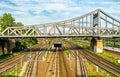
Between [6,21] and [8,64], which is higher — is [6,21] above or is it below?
above

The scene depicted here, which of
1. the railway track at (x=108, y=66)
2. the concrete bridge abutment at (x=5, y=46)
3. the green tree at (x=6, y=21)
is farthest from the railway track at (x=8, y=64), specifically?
the green tree at (x=6, y=21)

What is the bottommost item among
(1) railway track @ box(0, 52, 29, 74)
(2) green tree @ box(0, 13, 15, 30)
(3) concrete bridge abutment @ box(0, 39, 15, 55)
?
(1) railway track @ box(0, 52, 29, 74)

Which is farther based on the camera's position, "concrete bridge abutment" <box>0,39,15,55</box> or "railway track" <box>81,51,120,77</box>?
"concrete bridge abutment" <box>0,39,15,55</box>

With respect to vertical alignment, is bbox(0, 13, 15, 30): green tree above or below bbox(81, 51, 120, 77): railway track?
above

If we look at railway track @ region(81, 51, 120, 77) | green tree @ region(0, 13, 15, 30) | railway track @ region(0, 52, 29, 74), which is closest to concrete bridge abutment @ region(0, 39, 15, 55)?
green tree @ region(0, 13, 15, 30)

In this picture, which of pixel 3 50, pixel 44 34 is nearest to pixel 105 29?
pixel 44 34

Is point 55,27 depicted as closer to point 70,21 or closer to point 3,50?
point 70,21

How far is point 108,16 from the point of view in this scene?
133m

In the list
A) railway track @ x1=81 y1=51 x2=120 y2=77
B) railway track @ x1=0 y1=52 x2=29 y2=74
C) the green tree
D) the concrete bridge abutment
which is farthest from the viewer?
the green tree

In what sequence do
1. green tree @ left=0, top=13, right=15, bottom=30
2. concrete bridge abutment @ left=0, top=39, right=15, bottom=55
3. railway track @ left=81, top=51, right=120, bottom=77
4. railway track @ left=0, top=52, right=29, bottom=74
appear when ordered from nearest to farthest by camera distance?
railway track @ left=81, top=51, right=120, bottom=77 < railway track @ left=0, top=52, right=29, bottom=74 < concrete bridge abutment @ left=0, top=39, right=15, bottom=55 < green tree @ left=0, top=13, right=15, bottom=30

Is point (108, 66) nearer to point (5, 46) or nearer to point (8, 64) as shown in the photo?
point (8, 64)

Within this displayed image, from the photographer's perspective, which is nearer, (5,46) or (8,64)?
(8,64)

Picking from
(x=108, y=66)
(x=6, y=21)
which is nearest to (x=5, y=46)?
(x=6, y=21)

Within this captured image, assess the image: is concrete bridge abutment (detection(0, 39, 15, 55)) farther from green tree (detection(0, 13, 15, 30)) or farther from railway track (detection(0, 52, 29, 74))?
railway track (detection(0, 52, 29, 74))
